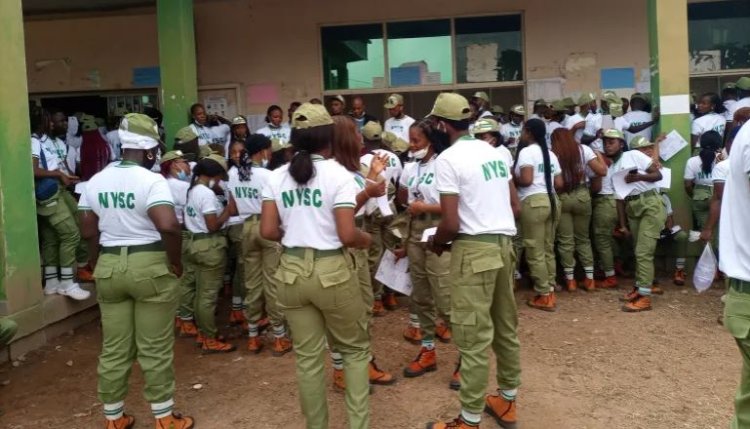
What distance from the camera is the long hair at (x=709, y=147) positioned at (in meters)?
6.16

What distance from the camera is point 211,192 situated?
5074mm

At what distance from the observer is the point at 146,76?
33.1ft

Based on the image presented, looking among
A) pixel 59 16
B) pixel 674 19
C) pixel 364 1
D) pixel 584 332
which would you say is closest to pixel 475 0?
pixel 364 1

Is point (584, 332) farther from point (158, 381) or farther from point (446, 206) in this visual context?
point (158, 381)

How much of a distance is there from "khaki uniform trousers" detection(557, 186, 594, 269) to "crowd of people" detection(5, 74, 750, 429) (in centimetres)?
2

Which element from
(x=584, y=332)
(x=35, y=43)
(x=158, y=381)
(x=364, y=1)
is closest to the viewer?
(x=158, y=381)

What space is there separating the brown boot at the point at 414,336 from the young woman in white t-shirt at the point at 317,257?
6.39 ft

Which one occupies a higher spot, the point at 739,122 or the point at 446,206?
the point at 739,122

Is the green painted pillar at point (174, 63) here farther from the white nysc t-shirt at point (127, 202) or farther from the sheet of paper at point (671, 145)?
the sheet of paper at point (671, 145)

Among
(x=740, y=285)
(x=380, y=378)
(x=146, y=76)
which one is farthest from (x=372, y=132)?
(x=146, y=76)

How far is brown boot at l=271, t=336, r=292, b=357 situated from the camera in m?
5.12

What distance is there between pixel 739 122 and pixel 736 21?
3.37 meters

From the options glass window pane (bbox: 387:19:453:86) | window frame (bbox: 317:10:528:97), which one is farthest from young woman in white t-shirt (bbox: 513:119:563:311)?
glass window pane (bbox: 387:19:453:86)

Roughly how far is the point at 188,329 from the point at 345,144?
10.6ft
